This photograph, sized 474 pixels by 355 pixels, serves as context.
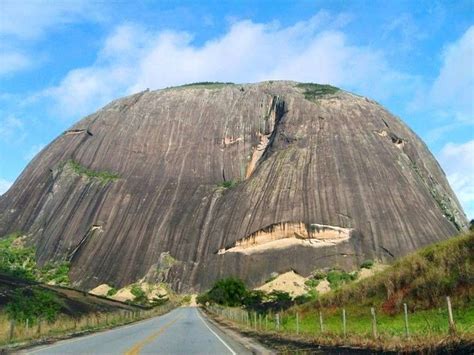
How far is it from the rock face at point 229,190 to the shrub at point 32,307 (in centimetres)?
4707

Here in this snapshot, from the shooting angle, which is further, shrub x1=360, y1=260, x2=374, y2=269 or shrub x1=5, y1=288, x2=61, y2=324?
shrub x1=360, y1=260, x2=374, y2=269

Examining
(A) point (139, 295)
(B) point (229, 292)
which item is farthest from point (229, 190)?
(B) point (229, 292)

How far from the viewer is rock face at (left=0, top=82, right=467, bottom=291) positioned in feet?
253

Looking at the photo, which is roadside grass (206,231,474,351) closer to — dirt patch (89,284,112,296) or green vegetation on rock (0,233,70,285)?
dirt patch (89,284,112,296)

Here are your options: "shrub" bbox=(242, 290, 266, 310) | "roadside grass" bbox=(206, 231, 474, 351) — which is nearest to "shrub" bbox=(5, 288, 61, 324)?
"roadside grass" bbox=(206, 231, 474, 351)

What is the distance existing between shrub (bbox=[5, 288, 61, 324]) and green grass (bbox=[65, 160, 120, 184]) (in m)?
66.4

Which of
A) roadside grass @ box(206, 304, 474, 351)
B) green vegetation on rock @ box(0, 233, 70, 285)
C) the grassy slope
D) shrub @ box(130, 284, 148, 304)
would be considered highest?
green vegetation on rock @ box(0, 233, 70, 285)

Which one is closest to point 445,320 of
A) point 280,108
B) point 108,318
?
point 108,318

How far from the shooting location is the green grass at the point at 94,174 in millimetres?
96875

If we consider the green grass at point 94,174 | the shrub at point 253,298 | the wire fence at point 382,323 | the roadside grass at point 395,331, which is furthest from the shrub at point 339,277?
the green grass at point 94,174

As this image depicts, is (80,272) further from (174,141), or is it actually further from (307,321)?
(307,321)

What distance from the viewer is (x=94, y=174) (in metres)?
98.8

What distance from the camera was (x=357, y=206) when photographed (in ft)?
259

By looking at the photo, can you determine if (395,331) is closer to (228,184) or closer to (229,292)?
(229,292)
